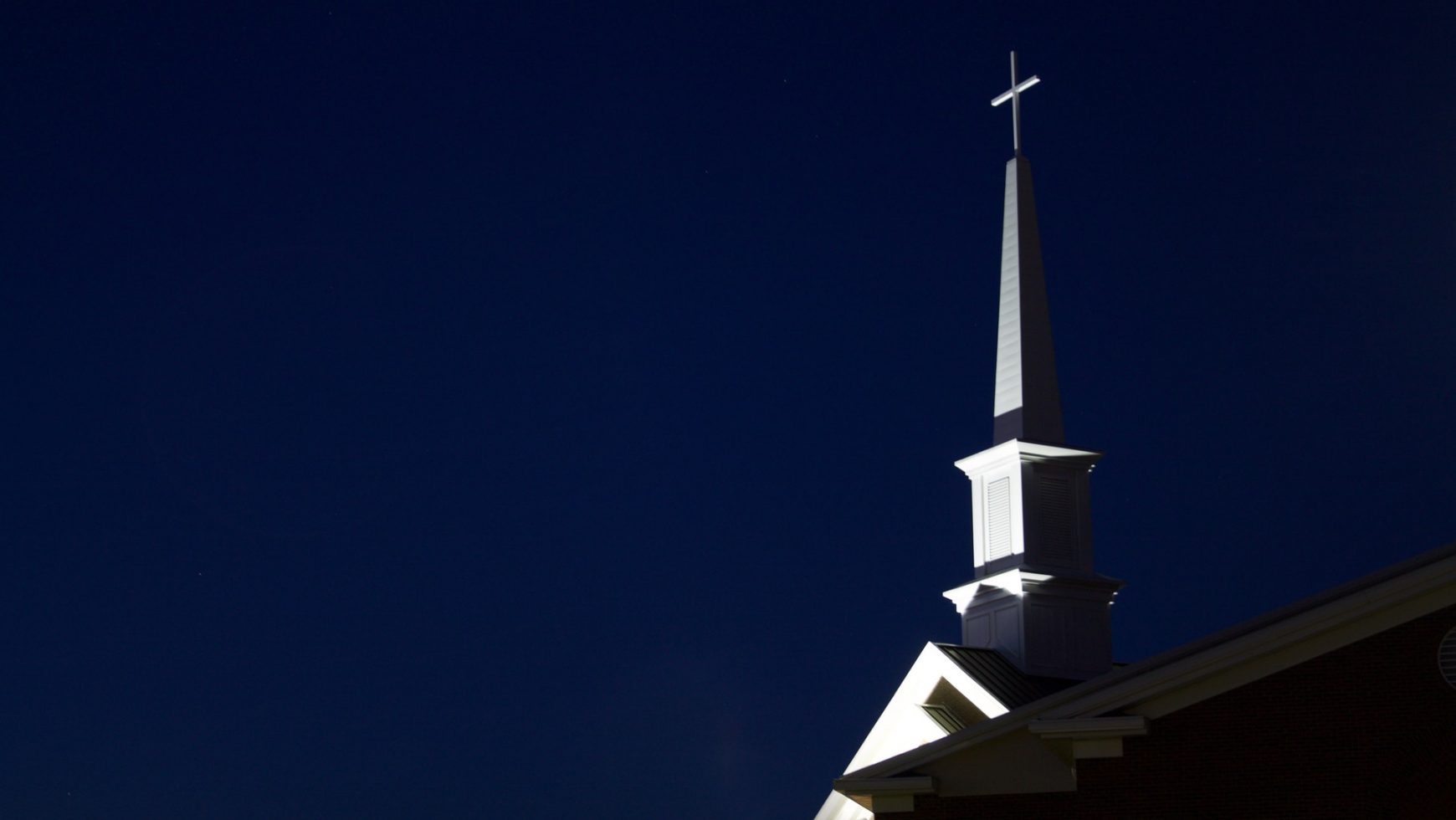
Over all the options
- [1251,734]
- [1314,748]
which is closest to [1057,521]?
[1251,734]

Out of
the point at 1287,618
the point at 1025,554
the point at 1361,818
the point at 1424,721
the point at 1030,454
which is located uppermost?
the point at 1030,454

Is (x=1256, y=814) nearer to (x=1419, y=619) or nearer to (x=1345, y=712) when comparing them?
(x=1345, y=712)

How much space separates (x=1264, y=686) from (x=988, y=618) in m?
11.2

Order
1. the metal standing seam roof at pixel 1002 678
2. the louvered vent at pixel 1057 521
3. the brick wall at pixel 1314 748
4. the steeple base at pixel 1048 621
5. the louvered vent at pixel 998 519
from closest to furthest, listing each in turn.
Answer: the brick wall at pixel 1314 748 → the metal standing seam roof at pixel 1002 678 → the steeple base at pixel 1048 621 → the louvered vent at pixel 1057 521 → the louvered vent at pixel 998 519

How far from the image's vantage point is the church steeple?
25641 millimetres

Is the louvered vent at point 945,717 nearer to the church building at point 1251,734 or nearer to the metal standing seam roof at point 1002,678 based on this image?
the metal standing seam roof at point 1002,678

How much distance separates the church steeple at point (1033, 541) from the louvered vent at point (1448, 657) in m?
10.8

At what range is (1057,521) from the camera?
86.1 feet

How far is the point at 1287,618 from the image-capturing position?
15078mm

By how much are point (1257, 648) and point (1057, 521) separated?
11.2 m

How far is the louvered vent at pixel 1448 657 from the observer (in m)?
14.7

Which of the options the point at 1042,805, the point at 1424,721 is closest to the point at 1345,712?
the point at 1424,721

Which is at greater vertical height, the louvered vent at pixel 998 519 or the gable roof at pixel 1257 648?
the louvered vent at pixel 998 519

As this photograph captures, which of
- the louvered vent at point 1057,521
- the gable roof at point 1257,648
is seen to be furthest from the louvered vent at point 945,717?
the gable roof at point 1257,648
